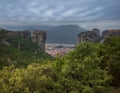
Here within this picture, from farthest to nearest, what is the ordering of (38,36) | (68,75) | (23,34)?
(38,36) → (23,34) → (68,75)

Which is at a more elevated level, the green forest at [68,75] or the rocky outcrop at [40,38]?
the green forest at [68,75]

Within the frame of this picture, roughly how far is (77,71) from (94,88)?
2244 millimetres

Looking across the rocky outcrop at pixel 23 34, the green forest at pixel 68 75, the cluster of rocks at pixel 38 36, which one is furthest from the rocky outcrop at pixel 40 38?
the green forest at pixel 68 75

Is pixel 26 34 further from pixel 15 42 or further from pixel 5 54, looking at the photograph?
pixel 5 54

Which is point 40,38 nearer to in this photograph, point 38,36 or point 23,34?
point 38,36

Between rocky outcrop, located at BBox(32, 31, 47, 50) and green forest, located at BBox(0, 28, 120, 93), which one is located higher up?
green forest, located at BBox(0, 28, 120, 93)

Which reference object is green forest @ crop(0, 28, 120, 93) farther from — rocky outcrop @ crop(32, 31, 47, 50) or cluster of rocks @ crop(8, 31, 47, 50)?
rocky outcrop @ crop(32, 31, 47, 50)

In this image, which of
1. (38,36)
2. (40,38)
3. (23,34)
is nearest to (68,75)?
(40,38)

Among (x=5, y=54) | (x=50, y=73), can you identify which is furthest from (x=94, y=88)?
(x=5, y=54)

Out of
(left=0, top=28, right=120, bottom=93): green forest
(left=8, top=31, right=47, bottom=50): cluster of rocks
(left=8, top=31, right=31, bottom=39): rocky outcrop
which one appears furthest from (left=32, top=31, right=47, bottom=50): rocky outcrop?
(left=0, top=28, right=120, bottom=93): green forest

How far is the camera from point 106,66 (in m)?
33.5

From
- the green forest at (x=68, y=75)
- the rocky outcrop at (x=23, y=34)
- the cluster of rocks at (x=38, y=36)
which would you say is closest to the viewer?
the green forest at (x=68, y=75)

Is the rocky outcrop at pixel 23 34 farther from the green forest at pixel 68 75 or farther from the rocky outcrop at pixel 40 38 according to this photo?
the green forest at pixel 68 75

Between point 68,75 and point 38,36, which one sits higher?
point 68,75
